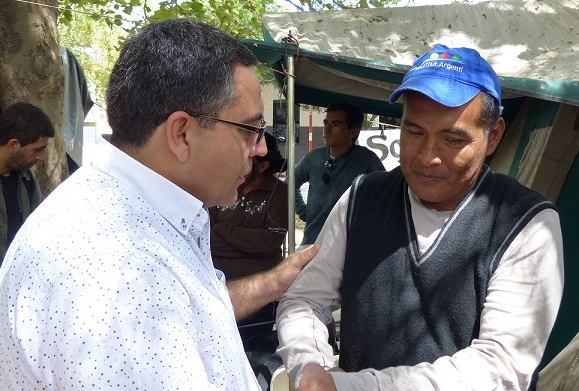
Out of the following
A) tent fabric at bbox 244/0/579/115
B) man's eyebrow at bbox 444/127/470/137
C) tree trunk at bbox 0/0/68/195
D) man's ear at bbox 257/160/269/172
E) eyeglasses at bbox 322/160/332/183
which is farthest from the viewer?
eyeglasses at bbox 322/160/332/183

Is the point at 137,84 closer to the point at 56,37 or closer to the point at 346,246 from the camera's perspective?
the point at 346,246

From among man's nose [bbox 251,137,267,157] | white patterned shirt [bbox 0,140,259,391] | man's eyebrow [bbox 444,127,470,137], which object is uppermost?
man's eyebrow [bbox 444,127,470,137]

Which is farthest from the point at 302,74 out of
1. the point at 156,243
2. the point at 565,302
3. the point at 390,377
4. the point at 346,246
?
the point at 156,243

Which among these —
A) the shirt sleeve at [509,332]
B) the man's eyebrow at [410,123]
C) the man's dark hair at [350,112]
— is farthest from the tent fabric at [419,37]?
the shirt sleeve at [509,332]

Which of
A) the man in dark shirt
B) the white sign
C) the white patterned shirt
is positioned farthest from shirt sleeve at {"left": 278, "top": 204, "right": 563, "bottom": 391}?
the white sign

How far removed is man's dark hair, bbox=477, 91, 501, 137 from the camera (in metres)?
1.92

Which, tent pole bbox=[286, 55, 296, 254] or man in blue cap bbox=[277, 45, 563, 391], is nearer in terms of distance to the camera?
man in blue cap bbox=[277, 45, 563, 391]

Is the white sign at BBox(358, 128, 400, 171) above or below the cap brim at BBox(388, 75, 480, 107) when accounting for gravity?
below

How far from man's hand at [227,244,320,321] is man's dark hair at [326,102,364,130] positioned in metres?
3.37

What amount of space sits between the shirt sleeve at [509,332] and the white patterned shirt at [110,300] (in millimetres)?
577

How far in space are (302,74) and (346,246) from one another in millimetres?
2924

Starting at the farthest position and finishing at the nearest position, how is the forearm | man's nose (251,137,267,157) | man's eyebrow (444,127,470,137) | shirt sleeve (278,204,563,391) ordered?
the forearm < man's eyebrow (444,127,470,137) < shirt sleeve (278,204,563,391) < man's nose (251,137,267,157)

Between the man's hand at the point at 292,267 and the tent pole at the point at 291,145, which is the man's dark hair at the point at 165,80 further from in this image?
the tent pole at the point at 291,145

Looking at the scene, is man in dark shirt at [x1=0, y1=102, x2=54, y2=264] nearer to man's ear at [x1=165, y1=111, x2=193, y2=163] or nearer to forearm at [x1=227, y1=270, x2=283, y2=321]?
forearm at [x1=227, y1=270, x2=283, y2=321]
